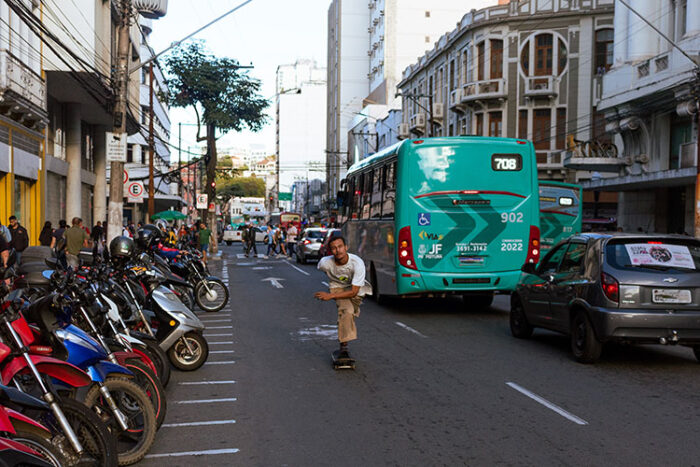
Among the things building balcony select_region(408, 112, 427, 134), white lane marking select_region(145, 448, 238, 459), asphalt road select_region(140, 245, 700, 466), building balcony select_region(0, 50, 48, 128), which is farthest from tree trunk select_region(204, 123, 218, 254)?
white lane marking select_region(145, 448, 238, 459)

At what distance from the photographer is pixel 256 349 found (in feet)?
35.8

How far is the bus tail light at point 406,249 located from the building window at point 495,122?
3221cm

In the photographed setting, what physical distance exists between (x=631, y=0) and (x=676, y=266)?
84.8 feet

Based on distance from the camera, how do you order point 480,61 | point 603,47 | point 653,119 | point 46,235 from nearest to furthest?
point 46,235
point 653,119
point 603,47
point 480,61

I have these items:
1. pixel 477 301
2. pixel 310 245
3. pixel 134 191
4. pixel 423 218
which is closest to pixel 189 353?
pixel 423 218

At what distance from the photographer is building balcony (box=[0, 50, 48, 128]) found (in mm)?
19047

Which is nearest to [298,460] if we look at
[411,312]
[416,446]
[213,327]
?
[416,446]

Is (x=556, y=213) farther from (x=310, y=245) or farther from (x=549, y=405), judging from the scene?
(x=549, y=405)

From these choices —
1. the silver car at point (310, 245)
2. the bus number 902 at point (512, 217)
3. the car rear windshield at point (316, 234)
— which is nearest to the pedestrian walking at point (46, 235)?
the bus number 902 at point (512, 217)

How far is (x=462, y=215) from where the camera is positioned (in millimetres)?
14234

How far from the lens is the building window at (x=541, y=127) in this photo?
43906 mm

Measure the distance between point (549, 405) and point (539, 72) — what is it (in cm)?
3973

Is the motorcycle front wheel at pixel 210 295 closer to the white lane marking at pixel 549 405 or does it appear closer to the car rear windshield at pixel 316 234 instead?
the white lane marking at pixel 549 405

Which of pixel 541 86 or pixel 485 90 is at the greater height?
pixel 541 86
